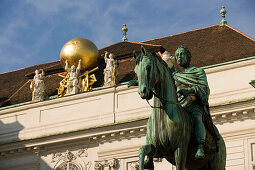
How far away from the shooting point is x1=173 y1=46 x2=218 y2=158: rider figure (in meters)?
9.98

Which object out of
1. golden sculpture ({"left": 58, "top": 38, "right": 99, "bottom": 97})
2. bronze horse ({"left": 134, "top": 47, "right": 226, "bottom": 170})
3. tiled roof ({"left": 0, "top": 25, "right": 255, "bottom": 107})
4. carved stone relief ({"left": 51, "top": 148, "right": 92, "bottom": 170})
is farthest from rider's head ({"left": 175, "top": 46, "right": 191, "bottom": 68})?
golden sculpture ({"left": 58, "top": 38, "right": 99, "bottom": 97})

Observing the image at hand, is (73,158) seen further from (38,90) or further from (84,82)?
(38,90)

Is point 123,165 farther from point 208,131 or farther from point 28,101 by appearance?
point 208,131

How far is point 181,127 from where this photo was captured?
32.1ft

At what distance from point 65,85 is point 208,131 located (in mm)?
18669

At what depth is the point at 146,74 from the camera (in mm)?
9672

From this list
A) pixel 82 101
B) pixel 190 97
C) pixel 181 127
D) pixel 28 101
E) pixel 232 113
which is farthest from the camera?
→ pixel 28 101

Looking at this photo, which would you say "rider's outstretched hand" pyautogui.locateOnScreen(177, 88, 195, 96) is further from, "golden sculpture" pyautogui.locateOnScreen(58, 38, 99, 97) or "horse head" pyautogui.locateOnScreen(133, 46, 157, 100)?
"golden sculpture" pyautogui.locateOnScreen(58, 38, 99, 97)

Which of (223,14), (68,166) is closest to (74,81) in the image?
(68,166)

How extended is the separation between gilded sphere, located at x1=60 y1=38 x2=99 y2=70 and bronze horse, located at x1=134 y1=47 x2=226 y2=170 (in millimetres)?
18924

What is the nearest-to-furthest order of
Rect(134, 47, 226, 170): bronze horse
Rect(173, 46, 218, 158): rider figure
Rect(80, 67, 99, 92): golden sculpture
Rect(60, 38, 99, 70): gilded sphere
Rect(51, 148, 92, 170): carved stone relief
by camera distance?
Rect(134, 47, 226, 170): bronze horse < Rect(173, 46, 218, 158): rider figure < Rect(51, 148, 92, 170): carved stone relief < Rect(80, 67, 99, 92): golden sculpture < Rect(60, 38, 99, 70): gilded sphere

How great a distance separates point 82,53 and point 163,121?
19.3 m

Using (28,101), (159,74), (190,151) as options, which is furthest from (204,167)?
(28,101)

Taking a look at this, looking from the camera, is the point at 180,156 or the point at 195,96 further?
the point at 195,96
